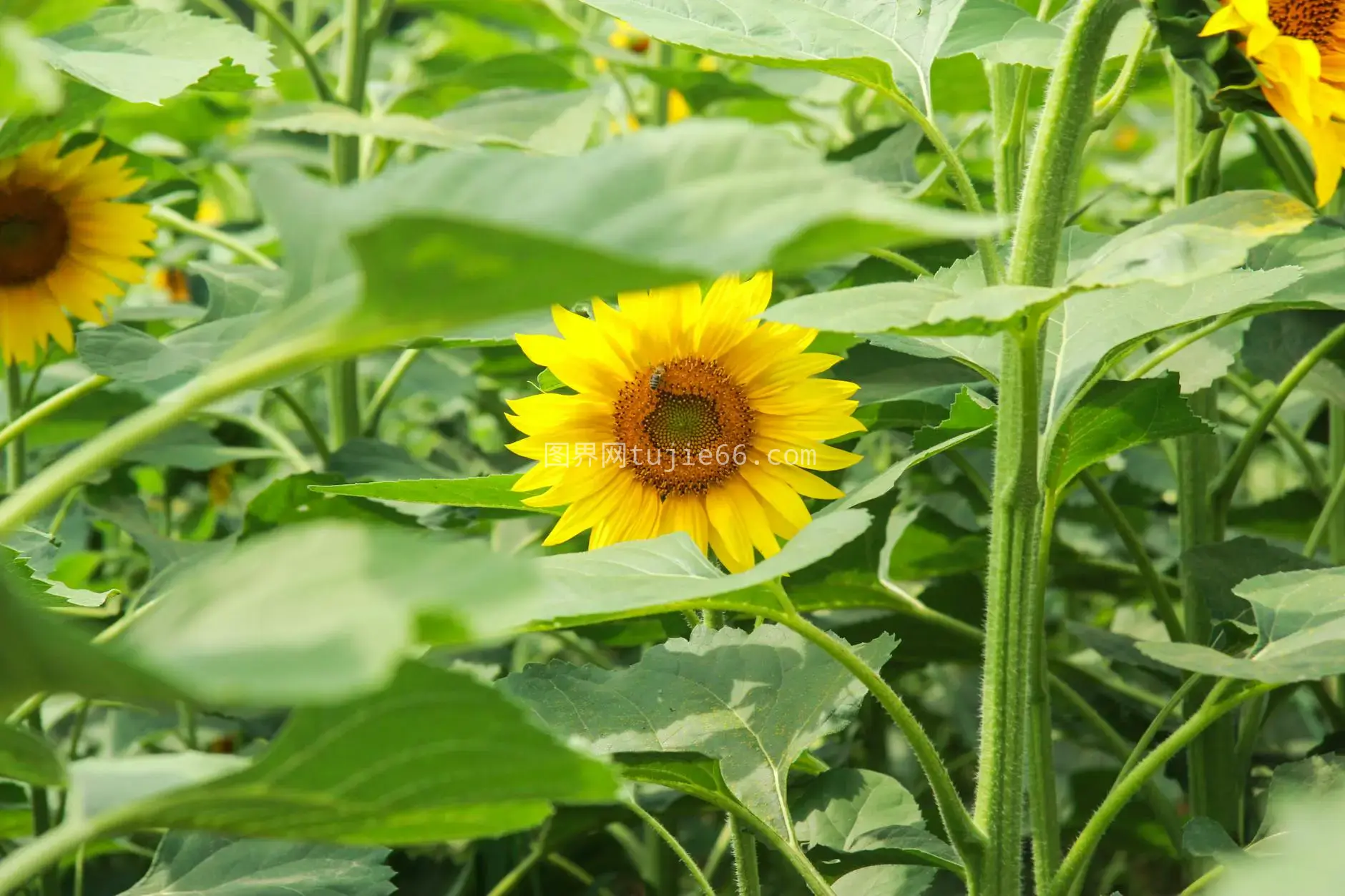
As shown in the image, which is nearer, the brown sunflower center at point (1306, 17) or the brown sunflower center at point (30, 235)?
the brown sunflower center at point (1306, 17)

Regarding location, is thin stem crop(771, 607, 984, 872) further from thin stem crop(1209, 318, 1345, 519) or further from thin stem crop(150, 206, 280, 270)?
thin stem crop(150, 206, 280, 270)

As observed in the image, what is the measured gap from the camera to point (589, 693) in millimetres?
623

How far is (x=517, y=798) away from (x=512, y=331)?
13.2 inches

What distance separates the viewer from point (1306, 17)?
0.55 m

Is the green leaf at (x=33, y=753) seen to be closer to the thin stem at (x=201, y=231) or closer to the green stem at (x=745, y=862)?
the green stem at (x=745, y=862)

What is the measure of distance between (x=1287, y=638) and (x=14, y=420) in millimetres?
902

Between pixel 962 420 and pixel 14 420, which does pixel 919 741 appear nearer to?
pixel 962 420

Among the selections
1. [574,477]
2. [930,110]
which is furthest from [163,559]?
[930,110]

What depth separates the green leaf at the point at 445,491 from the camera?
561mm

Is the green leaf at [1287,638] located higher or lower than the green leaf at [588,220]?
lower

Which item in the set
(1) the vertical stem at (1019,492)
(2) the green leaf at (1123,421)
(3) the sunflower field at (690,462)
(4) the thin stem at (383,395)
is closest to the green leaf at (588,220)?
(3) the sunflower field at (690,462)

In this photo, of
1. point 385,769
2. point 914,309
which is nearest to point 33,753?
point 385,769

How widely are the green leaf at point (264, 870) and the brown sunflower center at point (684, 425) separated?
0.23 meters

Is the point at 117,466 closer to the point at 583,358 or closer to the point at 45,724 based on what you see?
the point at 45,724
